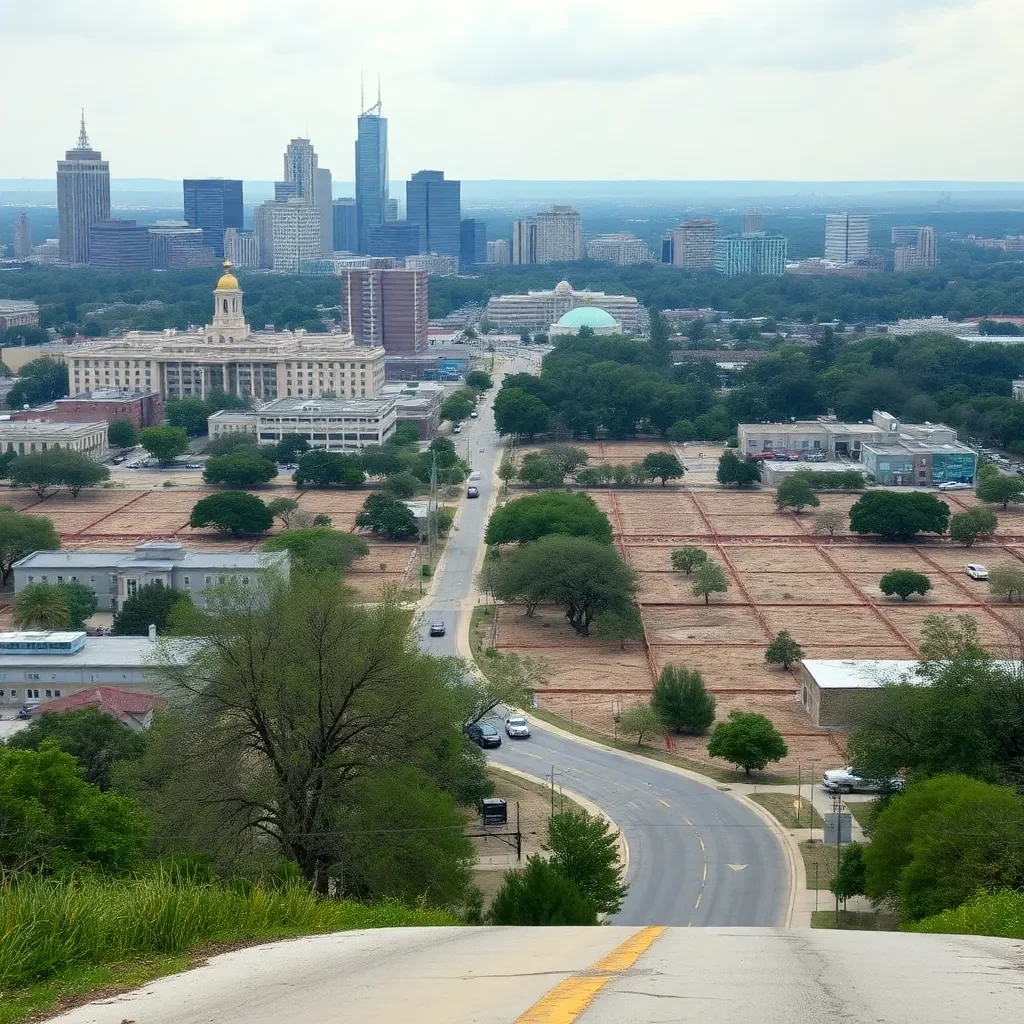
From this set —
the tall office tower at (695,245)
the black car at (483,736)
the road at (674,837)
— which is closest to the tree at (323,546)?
the black car at (483,736)

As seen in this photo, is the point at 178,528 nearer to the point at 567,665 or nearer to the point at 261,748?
the point at 567,665

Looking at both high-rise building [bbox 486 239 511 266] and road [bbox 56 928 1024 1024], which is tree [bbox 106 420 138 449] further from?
high-rise building [bbox 486 239 511 266]

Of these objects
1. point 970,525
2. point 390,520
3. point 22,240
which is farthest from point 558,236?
point 970,525

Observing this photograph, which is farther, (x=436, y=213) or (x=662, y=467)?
(x=436, y=213)

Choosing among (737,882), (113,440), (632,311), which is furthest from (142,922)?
(632,311)

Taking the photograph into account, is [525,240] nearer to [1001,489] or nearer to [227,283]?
[227,283]

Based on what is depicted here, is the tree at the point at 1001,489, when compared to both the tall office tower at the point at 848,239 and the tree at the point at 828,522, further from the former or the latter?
the tall office tower at the point at 848,239

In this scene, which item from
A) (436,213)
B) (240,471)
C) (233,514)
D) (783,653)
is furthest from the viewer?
(436,213)
